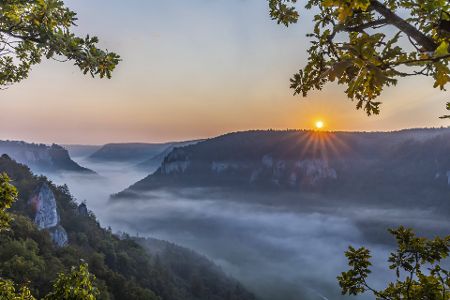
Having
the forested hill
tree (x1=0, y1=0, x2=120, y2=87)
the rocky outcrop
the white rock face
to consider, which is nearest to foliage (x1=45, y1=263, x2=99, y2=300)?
tree (x1=0, y1=0, x2=120, y2=87)

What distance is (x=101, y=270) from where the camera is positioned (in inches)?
3361

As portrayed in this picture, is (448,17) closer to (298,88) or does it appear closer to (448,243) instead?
(298,88)

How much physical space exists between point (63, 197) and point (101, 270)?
232 feet

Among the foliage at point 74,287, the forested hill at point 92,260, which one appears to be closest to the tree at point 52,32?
the foliage at point 74,287

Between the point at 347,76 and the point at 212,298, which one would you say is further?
the point at 212,298

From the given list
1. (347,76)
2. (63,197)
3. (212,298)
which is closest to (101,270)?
(63,197)

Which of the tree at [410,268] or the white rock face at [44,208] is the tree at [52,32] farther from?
the white rock face at [44,208]

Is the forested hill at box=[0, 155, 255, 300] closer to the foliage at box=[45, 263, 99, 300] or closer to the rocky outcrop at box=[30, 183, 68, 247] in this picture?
the rocky outcrop at box=[30, 183, 68, 247]

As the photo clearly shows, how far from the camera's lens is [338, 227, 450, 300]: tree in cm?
645

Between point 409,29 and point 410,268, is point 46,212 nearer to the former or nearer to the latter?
point 410,268

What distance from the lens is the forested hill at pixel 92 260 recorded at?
2308 inches

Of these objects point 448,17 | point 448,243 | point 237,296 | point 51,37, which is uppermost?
point 51,37

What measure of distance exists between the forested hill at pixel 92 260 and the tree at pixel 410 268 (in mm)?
25648

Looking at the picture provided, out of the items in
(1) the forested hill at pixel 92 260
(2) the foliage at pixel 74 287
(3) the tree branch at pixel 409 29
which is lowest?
(1) the forested hill at pixel 92 260
